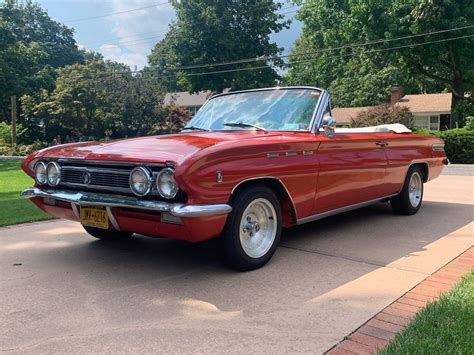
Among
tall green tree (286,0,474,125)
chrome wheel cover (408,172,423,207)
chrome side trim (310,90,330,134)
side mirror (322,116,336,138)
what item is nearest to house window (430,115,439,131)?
tall green tree (286,0,474,125)

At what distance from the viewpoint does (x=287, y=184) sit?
4.46 meters

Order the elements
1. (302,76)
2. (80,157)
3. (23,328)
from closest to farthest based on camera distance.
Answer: (23,328)
(80,157)
(302,76)

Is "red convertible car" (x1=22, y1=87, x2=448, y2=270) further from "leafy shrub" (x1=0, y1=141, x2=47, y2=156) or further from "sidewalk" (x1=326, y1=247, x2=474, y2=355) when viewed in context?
"leafy shrub" (x1=0, y1=141, x2=47, y2=156)

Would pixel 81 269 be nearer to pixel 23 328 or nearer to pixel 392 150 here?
pixel 23 328

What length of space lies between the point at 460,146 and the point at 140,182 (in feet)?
57.8

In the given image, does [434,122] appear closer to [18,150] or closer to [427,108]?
[427,108]

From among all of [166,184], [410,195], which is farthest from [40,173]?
[410,195]

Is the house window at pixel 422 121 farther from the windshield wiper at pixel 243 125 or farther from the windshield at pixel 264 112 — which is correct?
the windshield wiper at pixel 243 125

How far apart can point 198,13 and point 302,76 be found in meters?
14.5

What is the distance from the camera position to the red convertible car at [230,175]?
3758 millimetres

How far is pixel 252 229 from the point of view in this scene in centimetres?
439

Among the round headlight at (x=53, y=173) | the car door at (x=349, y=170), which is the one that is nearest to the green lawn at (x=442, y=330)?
the car door at (x=349, y=170)

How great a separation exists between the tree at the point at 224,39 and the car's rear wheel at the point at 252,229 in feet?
112

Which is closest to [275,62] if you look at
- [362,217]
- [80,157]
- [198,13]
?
[198,13]
